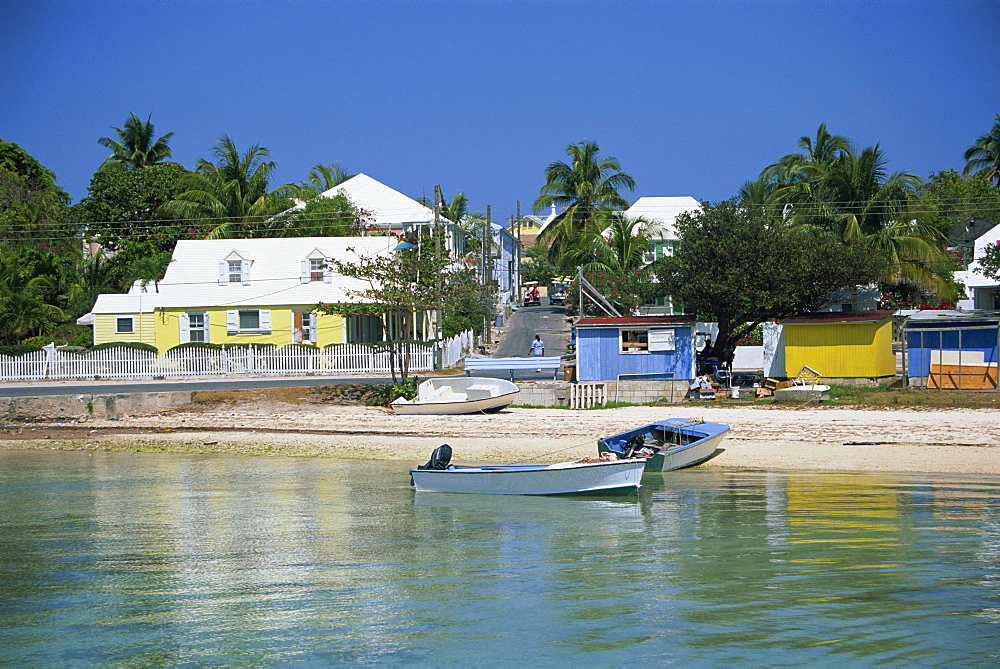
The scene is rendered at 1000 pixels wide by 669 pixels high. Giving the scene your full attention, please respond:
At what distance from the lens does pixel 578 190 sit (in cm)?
6519

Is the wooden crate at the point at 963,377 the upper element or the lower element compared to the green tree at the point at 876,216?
lower

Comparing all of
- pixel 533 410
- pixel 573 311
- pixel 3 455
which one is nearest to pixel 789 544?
pixel 533 410

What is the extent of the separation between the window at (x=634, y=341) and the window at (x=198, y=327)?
21.9m

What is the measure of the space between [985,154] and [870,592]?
2524 inches

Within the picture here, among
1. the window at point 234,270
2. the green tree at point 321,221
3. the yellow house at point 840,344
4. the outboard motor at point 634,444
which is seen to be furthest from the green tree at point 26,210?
the outboard motor at point 634,444

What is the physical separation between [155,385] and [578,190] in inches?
1434

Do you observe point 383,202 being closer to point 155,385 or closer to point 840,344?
point 155,385

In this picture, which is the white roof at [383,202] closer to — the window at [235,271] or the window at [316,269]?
the window at [316,269]

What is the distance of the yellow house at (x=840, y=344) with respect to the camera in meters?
30.8

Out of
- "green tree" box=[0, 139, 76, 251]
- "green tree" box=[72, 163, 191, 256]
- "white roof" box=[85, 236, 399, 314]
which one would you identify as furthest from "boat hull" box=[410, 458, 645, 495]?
"green tree" box=[0, 139, 76, 251]

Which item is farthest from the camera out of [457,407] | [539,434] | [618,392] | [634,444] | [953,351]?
[618,392]

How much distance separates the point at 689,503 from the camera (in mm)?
19641

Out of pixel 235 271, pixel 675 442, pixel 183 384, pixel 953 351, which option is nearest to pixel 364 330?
pixel 235 271

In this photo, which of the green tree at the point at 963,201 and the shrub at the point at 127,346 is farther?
the green tree at the point at 963,201
